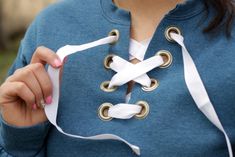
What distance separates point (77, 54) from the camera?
1625mm

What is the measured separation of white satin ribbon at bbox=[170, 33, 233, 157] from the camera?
1473mm

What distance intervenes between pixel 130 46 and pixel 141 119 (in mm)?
195

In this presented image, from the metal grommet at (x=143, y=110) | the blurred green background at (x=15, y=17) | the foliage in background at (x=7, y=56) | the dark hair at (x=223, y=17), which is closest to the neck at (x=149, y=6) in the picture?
the dark hair at (x=223, y=17)

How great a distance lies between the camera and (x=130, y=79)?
1.56 m

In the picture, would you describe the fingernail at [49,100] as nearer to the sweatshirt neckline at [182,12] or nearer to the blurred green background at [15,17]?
the sweatshirt neckline at [182,12]

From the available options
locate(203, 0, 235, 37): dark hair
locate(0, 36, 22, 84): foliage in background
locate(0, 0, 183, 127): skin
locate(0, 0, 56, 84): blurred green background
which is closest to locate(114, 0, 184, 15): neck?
locate(0, 0, 183, 127): skin

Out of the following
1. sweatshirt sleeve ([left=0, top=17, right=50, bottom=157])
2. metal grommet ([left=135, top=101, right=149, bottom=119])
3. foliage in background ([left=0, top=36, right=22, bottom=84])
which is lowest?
foliage in background ([left=0, top=36, right=22, bottom=84])

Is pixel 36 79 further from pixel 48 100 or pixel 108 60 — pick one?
pixel 108 60

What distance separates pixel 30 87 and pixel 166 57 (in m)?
0.33

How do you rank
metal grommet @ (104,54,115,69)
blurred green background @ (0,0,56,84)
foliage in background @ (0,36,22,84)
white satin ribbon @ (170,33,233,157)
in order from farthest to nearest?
blurred green background @ (0,0,56,84) → foliage in background @ (0,36,22,84) → metal grommet @ (104,54,115,69) → white satin ribbon @ (170,33,233,157)

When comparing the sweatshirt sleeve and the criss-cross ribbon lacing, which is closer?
the criss-cross ribbon lacing

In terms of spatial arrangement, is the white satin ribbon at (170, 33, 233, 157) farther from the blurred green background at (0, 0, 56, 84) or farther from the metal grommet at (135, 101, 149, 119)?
the blurred green background at (0, 0, 56, 84)

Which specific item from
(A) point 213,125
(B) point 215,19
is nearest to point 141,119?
(A) point 213,125

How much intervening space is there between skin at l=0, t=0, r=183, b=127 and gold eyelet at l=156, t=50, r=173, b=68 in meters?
0.07
